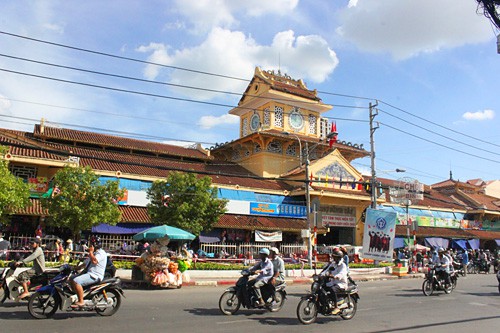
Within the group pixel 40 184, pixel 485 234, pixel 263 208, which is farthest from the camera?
pixel 485 234

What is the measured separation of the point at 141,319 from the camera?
8992 mm

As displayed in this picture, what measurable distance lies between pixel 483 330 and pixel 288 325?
12.8ft

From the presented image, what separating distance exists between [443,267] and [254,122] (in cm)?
2437

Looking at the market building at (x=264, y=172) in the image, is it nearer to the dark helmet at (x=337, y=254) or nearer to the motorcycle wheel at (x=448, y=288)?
the motorcycle wheel at (x=448, y=288)

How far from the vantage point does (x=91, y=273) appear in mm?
9023

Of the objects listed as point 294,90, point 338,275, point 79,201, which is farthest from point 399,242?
point 338,275

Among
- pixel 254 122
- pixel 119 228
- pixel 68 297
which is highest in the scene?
pixel 254 122

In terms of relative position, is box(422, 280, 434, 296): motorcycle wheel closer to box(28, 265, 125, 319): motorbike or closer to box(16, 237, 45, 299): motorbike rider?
box(28, 265, 125, 319): motorbike

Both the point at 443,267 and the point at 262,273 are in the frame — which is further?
the point at 443,267

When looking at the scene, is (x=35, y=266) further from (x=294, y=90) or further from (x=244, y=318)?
(x=294, y=90)

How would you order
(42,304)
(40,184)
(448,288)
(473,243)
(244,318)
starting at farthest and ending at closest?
(473,243), (40,184), (448,288), (244,318), (42,304)

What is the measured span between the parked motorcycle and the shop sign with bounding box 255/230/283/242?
18.0 meters

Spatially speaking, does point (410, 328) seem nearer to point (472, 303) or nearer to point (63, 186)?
point (472, 303)

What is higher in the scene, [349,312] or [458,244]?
[458,244]
